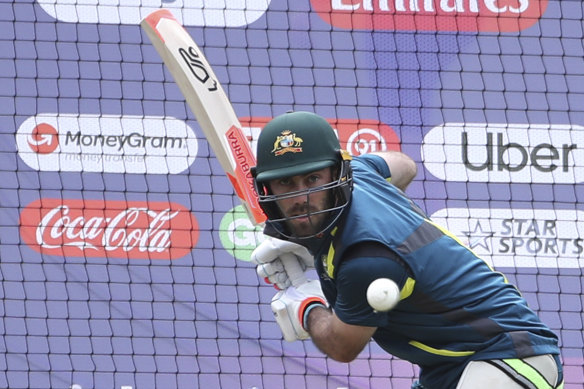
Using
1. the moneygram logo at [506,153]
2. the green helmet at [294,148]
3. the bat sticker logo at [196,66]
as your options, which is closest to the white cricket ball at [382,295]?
the green helmet at [294,148]

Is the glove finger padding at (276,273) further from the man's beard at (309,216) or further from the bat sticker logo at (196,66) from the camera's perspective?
the bat sticker logo at (196,66)

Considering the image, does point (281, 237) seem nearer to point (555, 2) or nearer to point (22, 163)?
point (22, 163)

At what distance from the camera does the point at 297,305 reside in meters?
2.17

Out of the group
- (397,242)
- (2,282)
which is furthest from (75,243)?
(397,242)

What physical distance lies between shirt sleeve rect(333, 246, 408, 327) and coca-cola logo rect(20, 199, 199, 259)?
268cm

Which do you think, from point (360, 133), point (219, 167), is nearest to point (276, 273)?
point (219, 167)

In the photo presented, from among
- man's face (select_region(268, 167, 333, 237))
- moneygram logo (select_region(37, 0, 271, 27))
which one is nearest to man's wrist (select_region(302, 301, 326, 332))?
man's face (select_region(268, 167, 333, 237))

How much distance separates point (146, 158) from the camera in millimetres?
4672

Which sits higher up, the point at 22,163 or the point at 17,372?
the point at 22,163

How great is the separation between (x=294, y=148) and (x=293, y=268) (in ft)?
1.30

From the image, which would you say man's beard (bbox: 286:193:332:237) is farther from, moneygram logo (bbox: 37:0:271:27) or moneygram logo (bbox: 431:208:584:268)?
moneygram logo (bbox: 37:0:271:27)

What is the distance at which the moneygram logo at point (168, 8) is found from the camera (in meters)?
4.84

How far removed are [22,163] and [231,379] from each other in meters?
1.44

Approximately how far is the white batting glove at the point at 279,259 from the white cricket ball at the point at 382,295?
42cm
